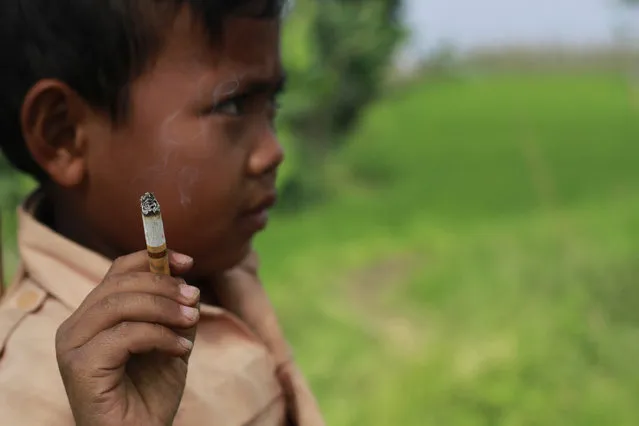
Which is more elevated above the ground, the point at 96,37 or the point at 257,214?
the point at 96,37

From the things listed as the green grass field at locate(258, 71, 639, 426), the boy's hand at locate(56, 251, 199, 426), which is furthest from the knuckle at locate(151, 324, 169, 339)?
the green grass field at locate(258, 71, 639, 426)

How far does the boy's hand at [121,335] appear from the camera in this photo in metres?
0.84

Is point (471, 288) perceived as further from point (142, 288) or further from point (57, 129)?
point (142, 288)

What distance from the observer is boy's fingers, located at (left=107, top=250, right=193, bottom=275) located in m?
0.85

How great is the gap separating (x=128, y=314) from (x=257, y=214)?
0.30 meters

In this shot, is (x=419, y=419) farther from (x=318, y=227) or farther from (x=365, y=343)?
(x=318, y=227)

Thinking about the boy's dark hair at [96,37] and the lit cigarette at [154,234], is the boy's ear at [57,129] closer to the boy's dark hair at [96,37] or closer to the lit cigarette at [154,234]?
the boy's dark hair at [96,37]

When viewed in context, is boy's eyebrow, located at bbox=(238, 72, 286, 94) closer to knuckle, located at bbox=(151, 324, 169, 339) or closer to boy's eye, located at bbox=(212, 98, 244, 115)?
boy's eye, located at bbox=(212, 98, 244, 115)

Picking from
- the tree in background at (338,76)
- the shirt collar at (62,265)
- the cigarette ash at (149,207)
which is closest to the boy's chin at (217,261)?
the shirt collar at (62,265)

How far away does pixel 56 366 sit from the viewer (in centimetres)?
96

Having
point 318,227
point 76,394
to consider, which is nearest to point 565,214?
point 318,227

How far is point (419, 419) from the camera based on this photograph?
2414 millimetres

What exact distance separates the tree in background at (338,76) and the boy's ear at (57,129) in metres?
5.83

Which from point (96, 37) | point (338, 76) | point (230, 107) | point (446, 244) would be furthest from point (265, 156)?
point (338, 76)
